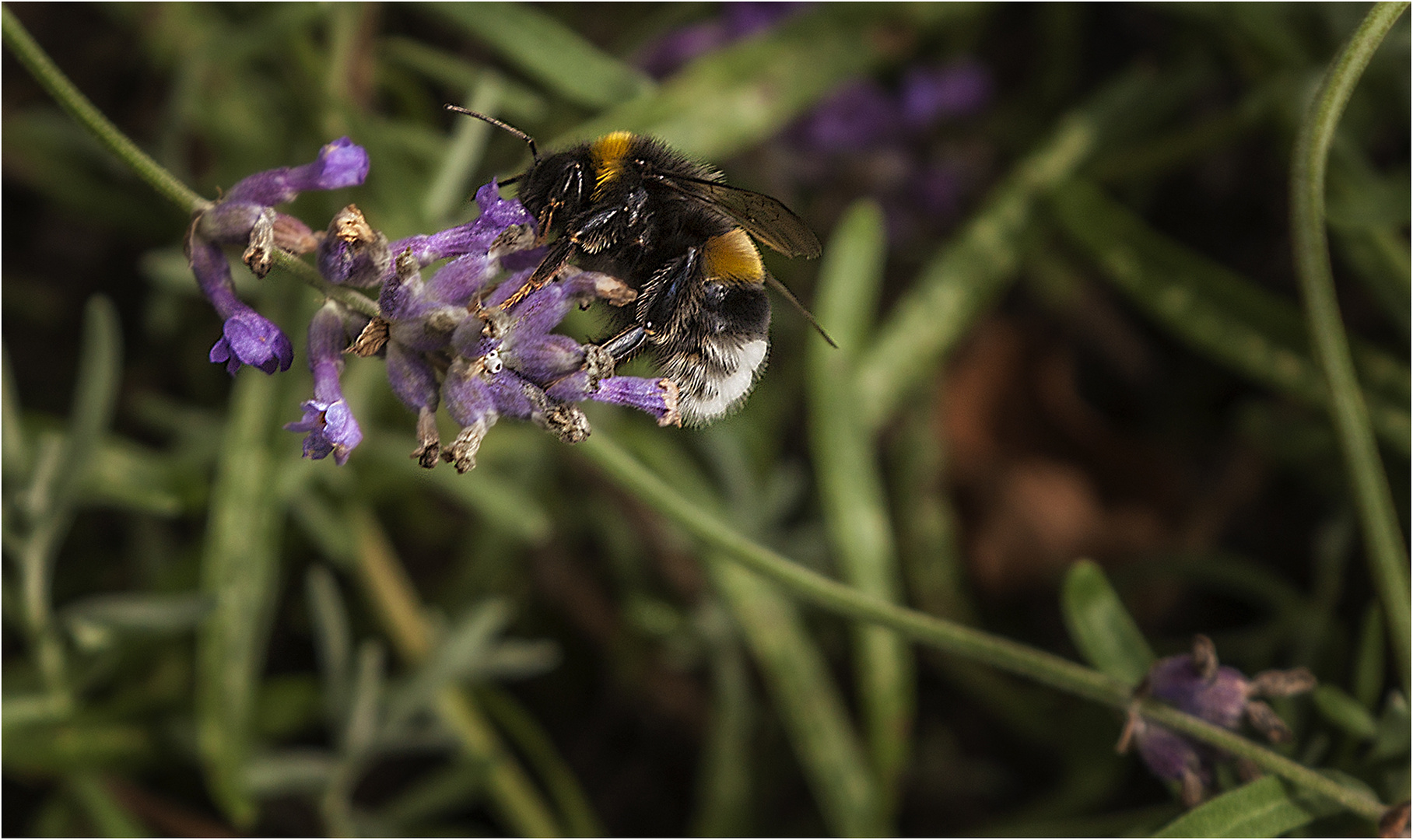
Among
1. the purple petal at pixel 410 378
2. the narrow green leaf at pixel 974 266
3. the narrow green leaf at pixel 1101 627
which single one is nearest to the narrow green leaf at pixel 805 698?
the narrow green leaf at pixel 974 266

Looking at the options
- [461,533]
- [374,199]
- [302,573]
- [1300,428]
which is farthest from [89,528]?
[1300,428]

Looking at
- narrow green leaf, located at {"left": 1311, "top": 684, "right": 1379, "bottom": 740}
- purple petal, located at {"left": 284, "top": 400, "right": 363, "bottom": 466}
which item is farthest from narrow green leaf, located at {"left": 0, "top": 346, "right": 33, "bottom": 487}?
narrow green leaf, located at {"left": 1311, "top": 684, "right": 1379, "bottom": 740}

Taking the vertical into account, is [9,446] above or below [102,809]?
above

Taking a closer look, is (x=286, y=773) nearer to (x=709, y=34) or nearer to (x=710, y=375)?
(x=710, y=375)

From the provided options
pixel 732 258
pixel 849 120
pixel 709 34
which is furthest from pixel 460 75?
pixel 732 258

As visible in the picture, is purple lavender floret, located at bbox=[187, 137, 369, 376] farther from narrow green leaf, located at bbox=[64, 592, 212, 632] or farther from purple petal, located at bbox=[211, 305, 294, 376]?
narrow green leaf, located at bbox=[64, 592, 212, 632]

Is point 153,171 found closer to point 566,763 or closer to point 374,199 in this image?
point 374,199
